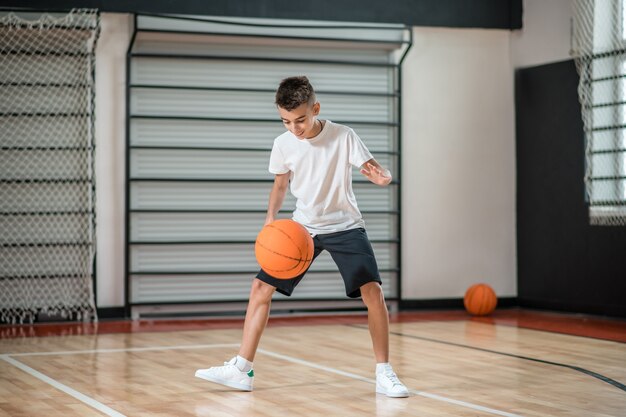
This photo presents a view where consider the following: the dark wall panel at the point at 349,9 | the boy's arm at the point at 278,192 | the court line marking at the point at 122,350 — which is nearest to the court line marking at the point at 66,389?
the court line marking at the point at 122,350

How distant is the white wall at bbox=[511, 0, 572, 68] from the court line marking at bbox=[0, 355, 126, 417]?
5799 mm

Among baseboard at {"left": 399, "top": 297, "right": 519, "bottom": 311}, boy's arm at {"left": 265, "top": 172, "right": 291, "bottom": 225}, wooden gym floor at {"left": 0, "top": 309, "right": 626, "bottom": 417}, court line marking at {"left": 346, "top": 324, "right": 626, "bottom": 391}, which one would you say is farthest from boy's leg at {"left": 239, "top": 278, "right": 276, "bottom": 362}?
baseboard at {"left": 399, "top": 297, "right": 519, "bottom": 311}

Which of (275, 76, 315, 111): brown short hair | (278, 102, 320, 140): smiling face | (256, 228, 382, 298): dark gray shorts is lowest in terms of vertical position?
(256, 228, 382, 298): dark gray shorts

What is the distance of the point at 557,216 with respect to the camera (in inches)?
359

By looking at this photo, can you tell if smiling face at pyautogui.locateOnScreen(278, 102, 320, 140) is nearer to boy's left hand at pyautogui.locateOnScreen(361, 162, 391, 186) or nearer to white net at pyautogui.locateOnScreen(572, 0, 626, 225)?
boy's left hand at pyautogui.locateOnScreen(361, 162, 391, 186)

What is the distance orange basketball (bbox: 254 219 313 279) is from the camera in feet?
13.1

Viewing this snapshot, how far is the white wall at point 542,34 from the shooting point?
356 inches

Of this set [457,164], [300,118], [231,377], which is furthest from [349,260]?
[457,164]

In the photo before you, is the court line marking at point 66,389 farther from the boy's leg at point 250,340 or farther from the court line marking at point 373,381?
the court line marking at point 373,381

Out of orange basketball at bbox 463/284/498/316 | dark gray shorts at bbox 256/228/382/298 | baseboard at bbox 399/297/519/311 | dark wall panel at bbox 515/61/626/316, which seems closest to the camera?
dark gray shorts at bbox 256/228/382/298

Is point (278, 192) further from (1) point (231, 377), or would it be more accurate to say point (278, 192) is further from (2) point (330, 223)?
(1) point (231, 377)

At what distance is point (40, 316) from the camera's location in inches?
324

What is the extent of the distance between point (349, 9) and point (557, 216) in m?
2.76

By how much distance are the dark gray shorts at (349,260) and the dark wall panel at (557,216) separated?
4679mm
